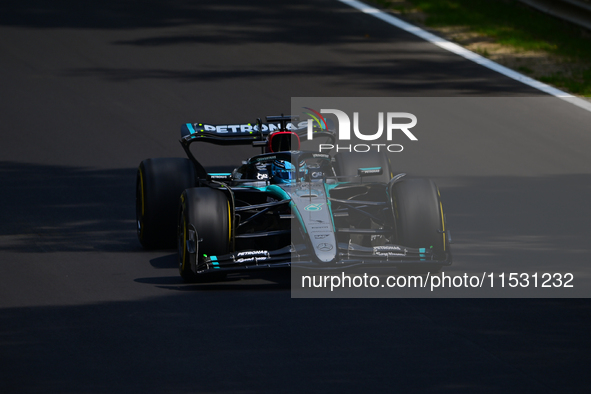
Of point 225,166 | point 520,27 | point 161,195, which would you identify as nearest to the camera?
point 161,195

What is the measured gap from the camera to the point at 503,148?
1467 centimetres

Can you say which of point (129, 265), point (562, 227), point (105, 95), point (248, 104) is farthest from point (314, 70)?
point (129, 265)

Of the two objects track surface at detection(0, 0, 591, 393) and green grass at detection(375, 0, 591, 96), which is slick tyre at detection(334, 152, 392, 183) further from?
green grass at detection(375, 0, 591, 96)

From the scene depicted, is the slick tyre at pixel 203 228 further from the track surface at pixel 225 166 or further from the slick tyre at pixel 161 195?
the slick tyre at pixel 161 195

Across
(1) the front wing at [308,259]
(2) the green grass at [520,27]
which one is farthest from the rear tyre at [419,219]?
(2) the green grass at [520,27]

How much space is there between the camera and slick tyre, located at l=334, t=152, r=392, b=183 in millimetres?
10273

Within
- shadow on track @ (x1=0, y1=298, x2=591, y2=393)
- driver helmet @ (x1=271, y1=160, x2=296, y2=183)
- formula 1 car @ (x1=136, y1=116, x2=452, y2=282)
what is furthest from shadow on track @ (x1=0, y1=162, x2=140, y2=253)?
shadow on track @ (x1=0, y1=298, x2=591, y2=393)

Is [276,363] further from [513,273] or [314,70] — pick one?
[314,70]

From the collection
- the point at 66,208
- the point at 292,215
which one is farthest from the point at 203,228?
the point at 66,208

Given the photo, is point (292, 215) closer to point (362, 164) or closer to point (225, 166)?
point (362, 164)

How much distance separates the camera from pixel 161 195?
9.75 meters

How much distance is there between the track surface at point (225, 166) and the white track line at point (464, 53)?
0.32 m

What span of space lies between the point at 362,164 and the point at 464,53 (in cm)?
934

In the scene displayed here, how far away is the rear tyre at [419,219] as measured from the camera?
334 inches
